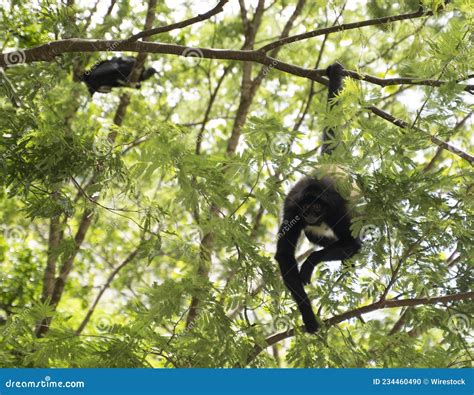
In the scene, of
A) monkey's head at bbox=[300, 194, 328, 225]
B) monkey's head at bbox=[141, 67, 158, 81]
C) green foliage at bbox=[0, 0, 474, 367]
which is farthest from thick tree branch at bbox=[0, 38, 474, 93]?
monkey's head at bbox=[141, 67, 158, 81]

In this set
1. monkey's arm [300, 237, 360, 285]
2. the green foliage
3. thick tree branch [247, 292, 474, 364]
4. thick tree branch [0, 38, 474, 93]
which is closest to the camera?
the green foliage

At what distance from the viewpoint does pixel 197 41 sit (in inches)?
395

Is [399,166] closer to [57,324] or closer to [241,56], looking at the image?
[241,56]

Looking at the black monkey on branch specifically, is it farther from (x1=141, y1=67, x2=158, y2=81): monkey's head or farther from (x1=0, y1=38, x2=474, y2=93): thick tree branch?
(x1=0, y1=38, x2=474, y2=93): thick tree branch

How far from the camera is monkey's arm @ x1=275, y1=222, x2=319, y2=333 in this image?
212 inches

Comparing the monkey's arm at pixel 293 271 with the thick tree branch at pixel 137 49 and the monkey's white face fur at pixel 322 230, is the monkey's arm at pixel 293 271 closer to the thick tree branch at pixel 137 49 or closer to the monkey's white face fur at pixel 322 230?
the monkey's white face fur at pixel 322 230

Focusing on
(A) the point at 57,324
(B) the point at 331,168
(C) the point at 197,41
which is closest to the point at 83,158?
(A) the point at 57,324

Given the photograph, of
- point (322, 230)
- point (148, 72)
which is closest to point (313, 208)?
point (322, 230)

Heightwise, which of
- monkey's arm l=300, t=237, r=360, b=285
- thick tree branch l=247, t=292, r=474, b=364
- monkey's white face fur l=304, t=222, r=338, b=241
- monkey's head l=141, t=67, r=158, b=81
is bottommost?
thick tree branch l=247, t=292, r=474, b=364

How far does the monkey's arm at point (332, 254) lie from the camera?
5598mm

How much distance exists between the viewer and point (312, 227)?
243 inches

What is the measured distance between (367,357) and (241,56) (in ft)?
8.02

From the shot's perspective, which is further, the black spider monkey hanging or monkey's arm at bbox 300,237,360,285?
monkey's arm at bbox 300,237,360,285

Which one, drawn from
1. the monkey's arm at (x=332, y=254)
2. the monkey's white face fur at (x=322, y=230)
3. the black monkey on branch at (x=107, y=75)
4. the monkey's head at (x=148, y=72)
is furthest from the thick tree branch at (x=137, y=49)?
the monkey's head at (x=148, y=72)
